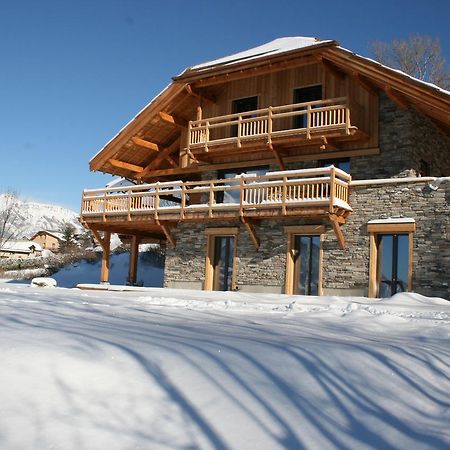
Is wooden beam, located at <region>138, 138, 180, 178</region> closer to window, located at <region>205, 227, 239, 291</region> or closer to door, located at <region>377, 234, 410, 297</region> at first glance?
window, located at <region>205, 227, 239, 291</region>

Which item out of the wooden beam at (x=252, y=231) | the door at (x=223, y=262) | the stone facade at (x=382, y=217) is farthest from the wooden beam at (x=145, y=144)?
the wooden beam at (x=252, y=231)

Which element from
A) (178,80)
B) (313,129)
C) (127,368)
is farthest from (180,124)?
(127,368)

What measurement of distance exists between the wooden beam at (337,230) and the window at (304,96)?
4236mm

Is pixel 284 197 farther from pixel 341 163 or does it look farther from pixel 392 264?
pixel 392 264

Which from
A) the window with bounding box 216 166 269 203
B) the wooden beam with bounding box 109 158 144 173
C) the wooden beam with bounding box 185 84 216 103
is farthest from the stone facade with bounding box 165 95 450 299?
the wooden beam with bounding box 109 158 144 173

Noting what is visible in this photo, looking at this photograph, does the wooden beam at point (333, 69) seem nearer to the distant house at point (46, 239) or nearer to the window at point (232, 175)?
the window at point (232, 175)

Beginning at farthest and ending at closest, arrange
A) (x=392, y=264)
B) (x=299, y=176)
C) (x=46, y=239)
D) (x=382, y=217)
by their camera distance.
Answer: (x=46, y=239), (x=299, y=176), (x=382, y=217), (x=392, y=264)

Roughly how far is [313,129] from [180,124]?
21.3ft

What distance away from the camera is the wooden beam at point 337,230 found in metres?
15.4

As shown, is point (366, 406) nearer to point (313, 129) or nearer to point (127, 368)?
point (127, 368)

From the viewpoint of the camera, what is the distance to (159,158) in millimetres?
22625

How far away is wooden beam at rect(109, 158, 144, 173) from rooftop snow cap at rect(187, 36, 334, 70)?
5.02 m

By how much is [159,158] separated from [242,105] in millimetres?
4644

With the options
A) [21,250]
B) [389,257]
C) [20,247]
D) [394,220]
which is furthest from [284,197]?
[20,247]
